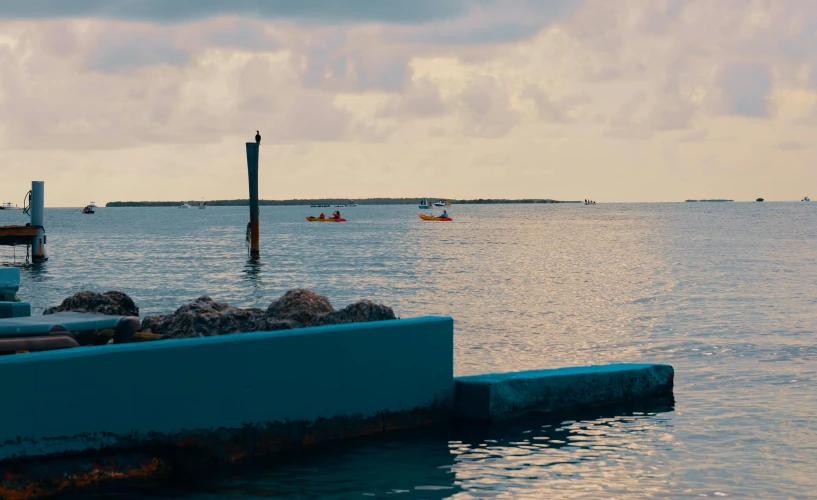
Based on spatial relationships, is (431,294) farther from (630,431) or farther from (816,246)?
(816,246)

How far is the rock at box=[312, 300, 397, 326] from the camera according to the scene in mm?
14281

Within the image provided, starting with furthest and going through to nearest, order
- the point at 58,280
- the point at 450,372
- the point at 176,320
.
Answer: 1. the point at 58,280
2. the point at 176,320
3. the point at 450,372

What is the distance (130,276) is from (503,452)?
123ft

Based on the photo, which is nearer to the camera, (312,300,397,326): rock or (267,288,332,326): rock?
(312,300,397,326): rock

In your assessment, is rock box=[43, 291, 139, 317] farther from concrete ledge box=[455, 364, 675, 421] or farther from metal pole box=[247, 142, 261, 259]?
metal pole box=[247, 142, 261, 259]

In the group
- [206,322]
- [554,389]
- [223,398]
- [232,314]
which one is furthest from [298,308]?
[223,398]

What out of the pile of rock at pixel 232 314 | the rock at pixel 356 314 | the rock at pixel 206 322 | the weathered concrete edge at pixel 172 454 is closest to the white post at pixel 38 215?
the pile of rock at pixel 232 314

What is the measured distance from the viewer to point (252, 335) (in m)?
9.04

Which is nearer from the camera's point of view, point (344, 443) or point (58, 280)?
point (344, 443)

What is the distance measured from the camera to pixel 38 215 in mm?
44688

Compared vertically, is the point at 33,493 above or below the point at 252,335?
below

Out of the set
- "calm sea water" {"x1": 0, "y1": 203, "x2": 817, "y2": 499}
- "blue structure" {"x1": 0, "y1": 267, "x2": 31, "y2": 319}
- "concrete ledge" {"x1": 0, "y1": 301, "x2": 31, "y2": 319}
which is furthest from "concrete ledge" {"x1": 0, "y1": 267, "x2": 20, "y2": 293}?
"calm sea water" {"x1": 0, "y1": 203, "x2": 817, "y2": 499}

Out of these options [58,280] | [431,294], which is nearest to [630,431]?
[431,294]

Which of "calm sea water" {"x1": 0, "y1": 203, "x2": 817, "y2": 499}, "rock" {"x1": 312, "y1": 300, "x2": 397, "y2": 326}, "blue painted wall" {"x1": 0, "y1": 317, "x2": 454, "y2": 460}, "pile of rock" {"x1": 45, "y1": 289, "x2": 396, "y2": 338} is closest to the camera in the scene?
"blue painted wall" {"x1": 0, "y1": 317, "x2": 454, "y2": 460}
